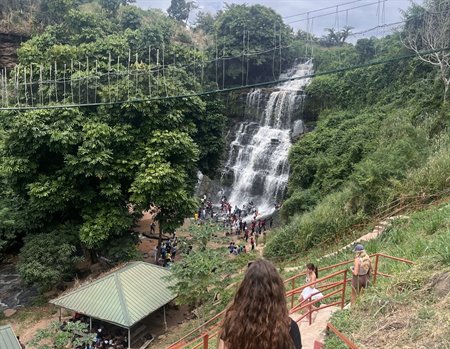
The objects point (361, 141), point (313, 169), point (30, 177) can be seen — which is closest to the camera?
point (30, 177)

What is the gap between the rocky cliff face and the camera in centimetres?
3412

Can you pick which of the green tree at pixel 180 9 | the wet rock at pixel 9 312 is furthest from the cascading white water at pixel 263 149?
the green tree at pixel 180 9

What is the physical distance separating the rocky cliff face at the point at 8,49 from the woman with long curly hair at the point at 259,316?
122 feet

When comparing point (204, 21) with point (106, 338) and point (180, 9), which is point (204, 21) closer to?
point (180, 9)

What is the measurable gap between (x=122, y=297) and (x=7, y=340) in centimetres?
366

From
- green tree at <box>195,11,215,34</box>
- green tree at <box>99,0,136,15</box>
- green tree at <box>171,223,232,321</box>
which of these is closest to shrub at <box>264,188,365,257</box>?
green tree at <box>171,223,232,321</box>

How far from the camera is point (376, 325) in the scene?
5285 mm

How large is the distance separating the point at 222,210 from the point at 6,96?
14.3 meters

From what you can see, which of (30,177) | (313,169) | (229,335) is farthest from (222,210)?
(229,335)

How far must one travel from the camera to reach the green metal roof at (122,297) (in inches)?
540

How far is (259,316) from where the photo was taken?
2.40 metres

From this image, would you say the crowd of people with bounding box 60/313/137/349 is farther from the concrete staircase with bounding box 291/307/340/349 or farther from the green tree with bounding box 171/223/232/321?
the concrete staircase with bounding box 291/307/340/349

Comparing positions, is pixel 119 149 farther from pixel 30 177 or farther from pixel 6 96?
pixel 6 96

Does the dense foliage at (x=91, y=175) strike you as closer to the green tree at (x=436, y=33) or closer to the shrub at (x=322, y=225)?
the shrub at (x=322, y=225)
